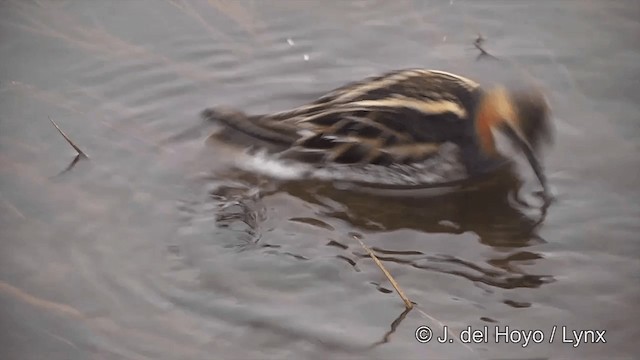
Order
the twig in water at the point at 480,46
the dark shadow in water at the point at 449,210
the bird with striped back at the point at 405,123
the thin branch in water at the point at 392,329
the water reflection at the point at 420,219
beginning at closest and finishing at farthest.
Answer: the thin branch in water at the point at 392,329, the water reflection at the point at 420,219, the dark shadow in water at the point at 449,210, the bird with striped back at the point at 405,123, the twig in water at the point at 480,46

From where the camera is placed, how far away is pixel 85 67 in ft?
13.7

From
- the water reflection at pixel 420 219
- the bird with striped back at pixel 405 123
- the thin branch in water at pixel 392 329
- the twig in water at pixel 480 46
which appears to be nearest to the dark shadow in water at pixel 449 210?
the water reflection at pixel 420 219

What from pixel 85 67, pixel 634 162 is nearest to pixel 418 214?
pixel 634 162

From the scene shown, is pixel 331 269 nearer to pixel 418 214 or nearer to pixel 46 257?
pixel 418 214

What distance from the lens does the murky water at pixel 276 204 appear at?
9.45ft

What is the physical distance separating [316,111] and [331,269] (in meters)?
0.68

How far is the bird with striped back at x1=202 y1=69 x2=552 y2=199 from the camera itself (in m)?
3.45

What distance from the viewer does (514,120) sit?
3.55 m

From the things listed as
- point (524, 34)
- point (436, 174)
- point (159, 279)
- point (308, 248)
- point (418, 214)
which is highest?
point (524, 34)

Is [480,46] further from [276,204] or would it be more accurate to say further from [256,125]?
[276,204]

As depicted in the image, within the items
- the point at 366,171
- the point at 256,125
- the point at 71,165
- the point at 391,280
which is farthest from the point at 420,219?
the point at 71,165

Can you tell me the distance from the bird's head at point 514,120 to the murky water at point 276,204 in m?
0.10

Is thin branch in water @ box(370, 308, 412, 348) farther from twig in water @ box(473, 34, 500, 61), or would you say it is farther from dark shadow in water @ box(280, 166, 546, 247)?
twig in water @ box(473, 34, 500, 61)

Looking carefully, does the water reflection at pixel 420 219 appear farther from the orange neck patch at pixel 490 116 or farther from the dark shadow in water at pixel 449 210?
the orange neck patch at pixel 490 116
